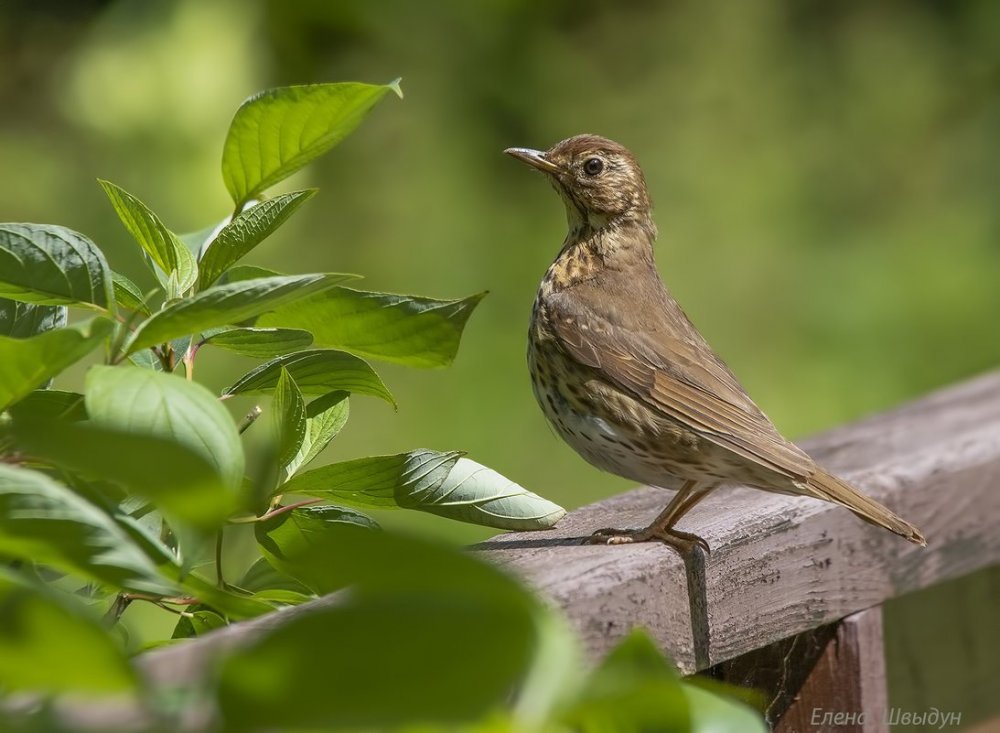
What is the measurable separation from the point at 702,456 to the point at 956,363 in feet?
9.95

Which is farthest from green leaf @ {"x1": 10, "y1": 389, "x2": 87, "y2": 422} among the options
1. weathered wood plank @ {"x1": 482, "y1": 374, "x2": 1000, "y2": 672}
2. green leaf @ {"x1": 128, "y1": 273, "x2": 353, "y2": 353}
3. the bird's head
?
the bird's head

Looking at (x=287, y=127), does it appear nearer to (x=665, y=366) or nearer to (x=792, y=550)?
(x=792, y=550)

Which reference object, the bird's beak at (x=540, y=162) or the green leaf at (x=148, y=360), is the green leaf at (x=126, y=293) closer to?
the green leaf at (x=148, y=360)

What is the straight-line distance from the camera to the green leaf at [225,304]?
3.35ft

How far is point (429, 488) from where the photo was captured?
4.30ft

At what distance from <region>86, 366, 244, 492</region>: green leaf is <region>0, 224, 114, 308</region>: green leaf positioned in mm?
174

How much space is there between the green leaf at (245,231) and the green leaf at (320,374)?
0.10m

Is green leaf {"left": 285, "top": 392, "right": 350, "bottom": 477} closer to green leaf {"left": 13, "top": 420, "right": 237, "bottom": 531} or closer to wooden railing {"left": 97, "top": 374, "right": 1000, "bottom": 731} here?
wooden railing {"left": 97, "top": 374, "right": 1000, "bottom": 731}

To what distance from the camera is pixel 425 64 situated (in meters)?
5.27

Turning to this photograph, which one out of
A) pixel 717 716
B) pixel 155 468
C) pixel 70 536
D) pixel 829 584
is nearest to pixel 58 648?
pixel 155 468

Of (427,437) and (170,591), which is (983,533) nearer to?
(170,591)

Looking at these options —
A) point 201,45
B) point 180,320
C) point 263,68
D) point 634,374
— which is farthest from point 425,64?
point 180,320

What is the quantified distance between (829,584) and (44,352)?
1.13m

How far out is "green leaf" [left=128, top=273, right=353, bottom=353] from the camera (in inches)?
40.3
